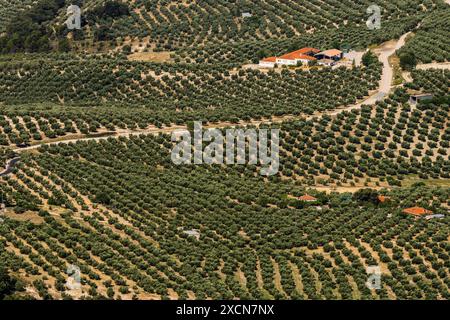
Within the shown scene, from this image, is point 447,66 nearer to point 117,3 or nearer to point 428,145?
point 428,145

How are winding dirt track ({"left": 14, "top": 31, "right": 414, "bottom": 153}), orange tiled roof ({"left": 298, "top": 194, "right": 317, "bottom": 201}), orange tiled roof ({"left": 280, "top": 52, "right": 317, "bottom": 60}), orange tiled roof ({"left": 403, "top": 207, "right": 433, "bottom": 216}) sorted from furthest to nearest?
orange tiled roof ({"left": 280, "top": 52, "right": 317, "bottom": 60}), winding dirt track ({"left": 14, "top": 31, "right": 414, "bottom": 153}), orange tiled roof ({"left": 298, "top": 194, "right": 317, "bottom": 201}), orange tiled roof ({"left": 403, "top": 207, "right": 433, "bottom": 216})

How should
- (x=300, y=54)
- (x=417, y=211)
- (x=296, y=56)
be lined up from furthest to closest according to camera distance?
(x=300, y=54)
(x=296, y=56)
(x=417, y=211)

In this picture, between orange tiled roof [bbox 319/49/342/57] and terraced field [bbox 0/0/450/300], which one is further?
orange tiled roof [bbox 319/49/342/57]

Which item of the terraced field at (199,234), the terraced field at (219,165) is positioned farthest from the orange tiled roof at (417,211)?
the terraced field at (199,234)

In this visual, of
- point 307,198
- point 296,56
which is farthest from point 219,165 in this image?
point 296,56

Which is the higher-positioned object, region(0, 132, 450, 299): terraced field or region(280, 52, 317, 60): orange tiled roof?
region(0, 132, 450, 299): terraced field

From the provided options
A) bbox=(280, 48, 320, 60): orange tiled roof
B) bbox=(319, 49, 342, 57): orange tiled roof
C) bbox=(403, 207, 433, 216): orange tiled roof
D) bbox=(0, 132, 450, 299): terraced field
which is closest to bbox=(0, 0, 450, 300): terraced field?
bbox=(0, 132, 450, 299): terraced field

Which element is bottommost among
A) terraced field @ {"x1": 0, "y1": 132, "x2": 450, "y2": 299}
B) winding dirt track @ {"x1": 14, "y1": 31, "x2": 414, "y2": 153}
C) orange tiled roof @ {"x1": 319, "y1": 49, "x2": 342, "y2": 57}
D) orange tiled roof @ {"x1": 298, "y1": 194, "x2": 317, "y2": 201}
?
orange tiled roof @ {"x1": 319, "y1": 49, "x2": 342, "y2": 57}

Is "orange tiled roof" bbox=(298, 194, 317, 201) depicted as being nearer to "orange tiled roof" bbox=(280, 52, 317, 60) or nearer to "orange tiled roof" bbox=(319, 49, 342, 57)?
"orange tiled roof" bbox=(280, 52, 317, 60)

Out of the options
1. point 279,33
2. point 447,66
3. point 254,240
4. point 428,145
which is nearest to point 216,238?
point 254,240

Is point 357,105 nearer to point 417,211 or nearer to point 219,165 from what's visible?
point 219,165

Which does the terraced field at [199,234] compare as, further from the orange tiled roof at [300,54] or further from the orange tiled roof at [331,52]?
the orange tiled roof at [331,52]
